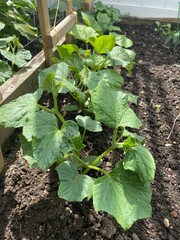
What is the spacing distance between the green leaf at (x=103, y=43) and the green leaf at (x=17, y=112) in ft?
2.56

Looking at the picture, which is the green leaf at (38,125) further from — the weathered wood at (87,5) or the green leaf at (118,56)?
the weathered wood at (87,5)

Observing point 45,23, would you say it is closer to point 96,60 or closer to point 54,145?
point 96,60

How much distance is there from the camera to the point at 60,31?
2.03m

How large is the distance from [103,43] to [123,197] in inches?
43.9

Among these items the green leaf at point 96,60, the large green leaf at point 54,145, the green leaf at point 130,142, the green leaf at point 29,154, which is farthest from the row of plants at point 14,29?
the green leaf at point 130,142

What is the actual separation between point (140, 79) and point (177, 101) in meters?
0.41

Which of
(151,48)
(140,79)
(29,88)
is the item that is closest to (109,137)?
(29,88)

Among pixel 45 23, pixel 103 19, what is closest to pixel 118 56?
pixel 45 23

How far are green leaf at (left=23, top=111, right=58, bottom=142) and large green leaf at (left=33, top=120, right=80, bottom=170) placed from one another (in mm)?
17

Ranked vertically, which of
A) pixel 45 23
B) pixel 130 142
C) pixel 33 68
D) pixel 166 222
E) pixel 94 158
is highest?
pixel 45 23

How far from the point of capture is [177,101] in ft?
6.52

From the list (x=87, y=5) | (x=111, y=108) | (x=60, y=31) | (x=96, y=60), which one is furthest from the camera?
(x=87, y=5)

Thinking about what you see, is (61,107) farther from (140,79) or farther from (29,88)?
(140,79)

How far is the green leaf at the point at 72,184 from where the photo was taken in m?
1.04
